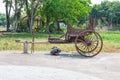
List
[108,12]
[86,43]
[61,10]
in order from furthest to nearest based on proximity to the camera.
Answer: [108,12] → [61,10] → [86,43]

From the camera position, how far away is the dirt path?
10.2 meters

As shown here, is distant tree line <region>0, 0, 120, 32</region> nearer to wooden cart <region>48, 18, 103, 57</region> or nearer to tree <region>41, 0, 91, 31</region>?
tree <region>41, 0, 91, 31</region>

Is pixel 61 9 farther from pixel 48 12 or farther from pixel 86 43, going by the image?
pixel 86 43

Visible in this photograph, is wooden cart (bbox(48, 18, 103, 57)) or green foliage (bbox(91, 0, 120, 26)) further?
green foliage (bbox(91, 0, 120, 26))

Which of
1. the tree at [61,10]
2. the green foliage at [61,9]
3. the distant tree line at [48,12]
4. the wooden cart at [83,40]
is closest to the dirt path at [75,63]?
the wooden cart at [83,40]

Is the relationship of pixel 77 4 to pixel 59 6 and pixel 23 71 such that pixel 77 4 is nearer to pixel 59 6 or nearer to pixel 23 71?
pixel 59 6

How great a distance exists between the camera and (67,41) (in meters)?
14.9

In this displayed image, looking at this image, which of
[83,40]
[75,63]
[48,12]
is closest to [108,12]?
[48,12]

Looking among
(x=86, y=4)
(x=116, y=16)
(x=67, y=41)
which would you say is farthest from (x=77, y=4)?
(x=116, y=16)

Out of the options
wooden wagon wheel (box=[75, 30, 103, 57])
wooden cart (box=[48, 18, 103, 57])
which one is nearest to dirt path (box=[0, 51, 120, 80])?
wooden wagon wheel (box=[75, 30, 103, 57])

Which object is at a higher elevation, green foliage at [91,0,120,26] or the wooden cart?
green foliage at [91,0,120,26]

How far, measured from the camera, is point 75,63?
39.5 feet

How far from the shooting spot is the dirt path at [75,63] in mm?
10227

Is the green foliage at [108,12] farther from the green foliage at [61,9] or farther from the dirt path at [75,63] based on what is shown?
the dirt path at [75,63]
